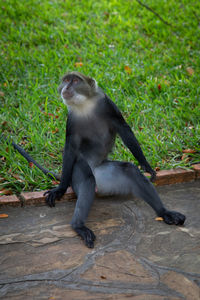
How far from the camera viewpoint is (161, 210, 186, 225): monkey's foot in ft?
10.7

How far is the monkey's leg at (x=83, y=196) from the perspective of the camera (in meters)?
3.13

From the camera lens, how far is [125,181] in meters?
3.51

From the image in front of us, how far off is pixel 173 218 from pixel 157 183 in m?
0.75

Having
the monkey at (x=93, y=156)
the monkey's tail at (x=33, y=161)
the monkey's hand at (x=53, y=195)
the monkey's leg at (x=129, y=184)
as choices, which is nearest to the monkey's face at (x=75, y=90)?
the monkey at (x=93, y=156)

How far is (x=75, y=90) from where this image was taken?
3418mm

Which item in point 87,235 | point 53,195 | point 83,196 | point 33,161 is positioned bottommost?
point 33,161

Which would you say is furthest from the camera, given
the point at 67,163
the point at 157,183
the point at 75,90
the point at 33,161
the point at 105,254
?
the point at 33,161

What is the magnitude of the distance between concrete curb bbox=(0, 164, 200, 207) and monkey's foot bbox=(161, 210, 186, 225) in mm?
685

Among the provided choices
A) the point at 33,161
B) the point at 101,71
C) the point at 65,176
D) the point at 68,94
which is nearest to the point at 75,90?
the point at 68,94

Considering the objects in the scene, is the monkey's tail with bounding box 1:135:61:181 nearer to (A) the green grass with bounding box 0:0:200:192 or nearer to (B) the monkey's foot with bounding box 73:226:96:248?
(A) the green grass with bounding box 0:0:200:192

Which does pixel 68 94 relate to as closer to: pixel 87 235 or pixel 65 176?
pixel 65 176

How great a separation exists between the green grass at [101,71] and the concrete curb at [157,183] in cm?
16

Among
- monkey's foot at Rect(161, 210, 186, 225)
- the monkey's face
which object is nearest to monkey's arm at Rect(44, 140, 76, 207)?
the monkey's face

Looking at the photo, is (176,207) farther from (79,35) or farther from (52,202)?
(79,35)
